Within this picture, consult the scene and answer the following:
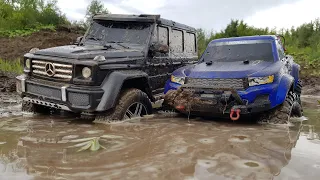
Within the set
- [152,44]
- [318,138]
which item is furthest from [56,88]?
[318,138]

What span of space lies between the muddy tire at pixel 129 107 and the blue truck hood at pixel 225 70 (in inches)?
38.1

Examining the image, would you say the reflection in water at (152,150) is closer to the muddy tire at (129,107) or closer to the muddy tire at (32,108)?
the muddy tire at (129,107)

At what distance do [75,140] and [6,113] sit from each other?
2.31m

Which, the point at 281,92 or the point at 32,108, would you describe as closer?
the point at 281,92

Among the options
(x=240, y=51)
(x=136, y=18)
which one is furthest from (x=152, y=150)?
(x=240, y=51)

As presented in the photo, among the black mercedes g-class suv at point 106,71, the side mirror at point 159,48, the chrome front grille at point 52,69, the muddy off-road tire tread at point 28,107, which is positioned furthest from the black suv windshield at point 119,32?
the muddy off-road tire tread at point 28,107

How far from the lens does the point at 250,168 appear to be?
3014 millimetres

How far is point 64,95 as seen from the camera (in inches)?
183

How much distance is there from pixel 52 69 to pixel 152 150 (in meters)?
2.25

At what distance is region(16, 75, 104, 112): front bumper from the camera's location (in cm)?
455

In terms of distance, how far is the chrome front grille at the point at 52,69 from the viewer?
187 inches

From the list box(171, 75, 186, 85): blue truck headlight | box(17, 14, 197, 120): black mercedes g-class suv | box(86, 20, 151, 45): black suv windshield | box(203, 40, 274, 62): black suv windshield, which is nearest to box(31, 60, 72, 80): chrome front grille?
box(17, 14, 197, 120): black mercedes g-class suv

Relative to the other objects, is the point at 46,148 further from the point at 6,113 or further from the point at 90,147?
the point at 6,113

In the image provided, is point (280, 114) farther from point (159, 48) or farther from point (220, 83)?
point (159, 48)
